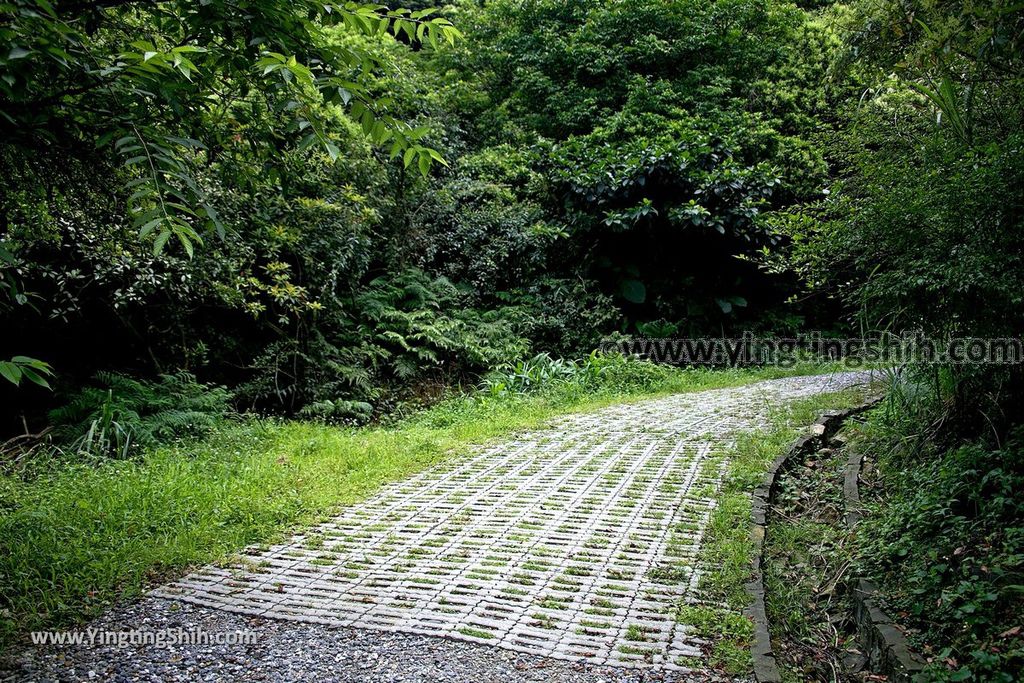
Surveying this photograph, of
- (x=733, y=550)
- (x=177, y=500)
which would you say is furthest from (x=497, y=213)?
(x=733, y=550)

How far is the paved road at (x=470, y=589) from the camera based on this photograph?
2.93 meters

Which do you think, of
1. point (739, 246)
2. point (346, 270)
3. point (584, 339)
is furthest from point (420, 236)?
point (739, 246)

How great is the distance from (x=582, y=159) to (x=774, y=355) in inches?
193

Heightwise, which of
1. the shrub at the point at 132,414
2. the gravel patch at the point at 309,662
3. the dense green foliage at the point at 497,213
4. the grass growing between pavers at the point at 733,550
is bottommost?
the gravel patch at the point at 309,662

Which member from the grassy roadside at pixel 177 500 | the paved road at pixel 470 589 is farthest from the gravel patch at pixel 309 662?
the grassy roadside at pixel 177 500

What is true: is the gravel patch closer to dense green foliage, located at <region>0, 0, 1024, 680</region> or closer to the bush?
dense green foliage, located at <region>0, 0, 1024, 680</region>

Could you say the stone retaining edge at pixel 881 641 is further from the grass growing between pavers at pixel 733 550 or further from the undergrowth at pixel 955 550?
the grass growing between pavers at pixel 733 550

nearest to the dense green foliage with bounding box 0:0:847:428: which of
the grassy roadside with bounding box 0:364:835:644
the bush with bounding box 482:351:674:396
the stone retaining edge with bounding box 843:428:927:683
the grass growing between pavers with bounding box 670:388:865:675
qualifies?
the bush with bounding box 482:351:674:396

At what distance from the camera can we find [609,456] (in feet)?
20.2

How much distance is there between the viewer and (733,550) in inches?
155

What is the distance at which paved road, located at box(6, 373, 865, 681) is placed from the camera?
2932 mm

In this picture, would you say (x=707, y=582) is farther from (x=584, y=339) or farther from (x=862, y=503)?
(x=584, y=339)

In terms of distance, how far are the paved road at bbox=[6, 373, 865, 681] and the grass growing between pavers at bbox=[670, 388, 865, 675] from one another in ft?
0.25

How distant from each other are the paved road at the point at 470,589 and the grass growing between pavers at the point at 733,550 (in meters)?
0.08
